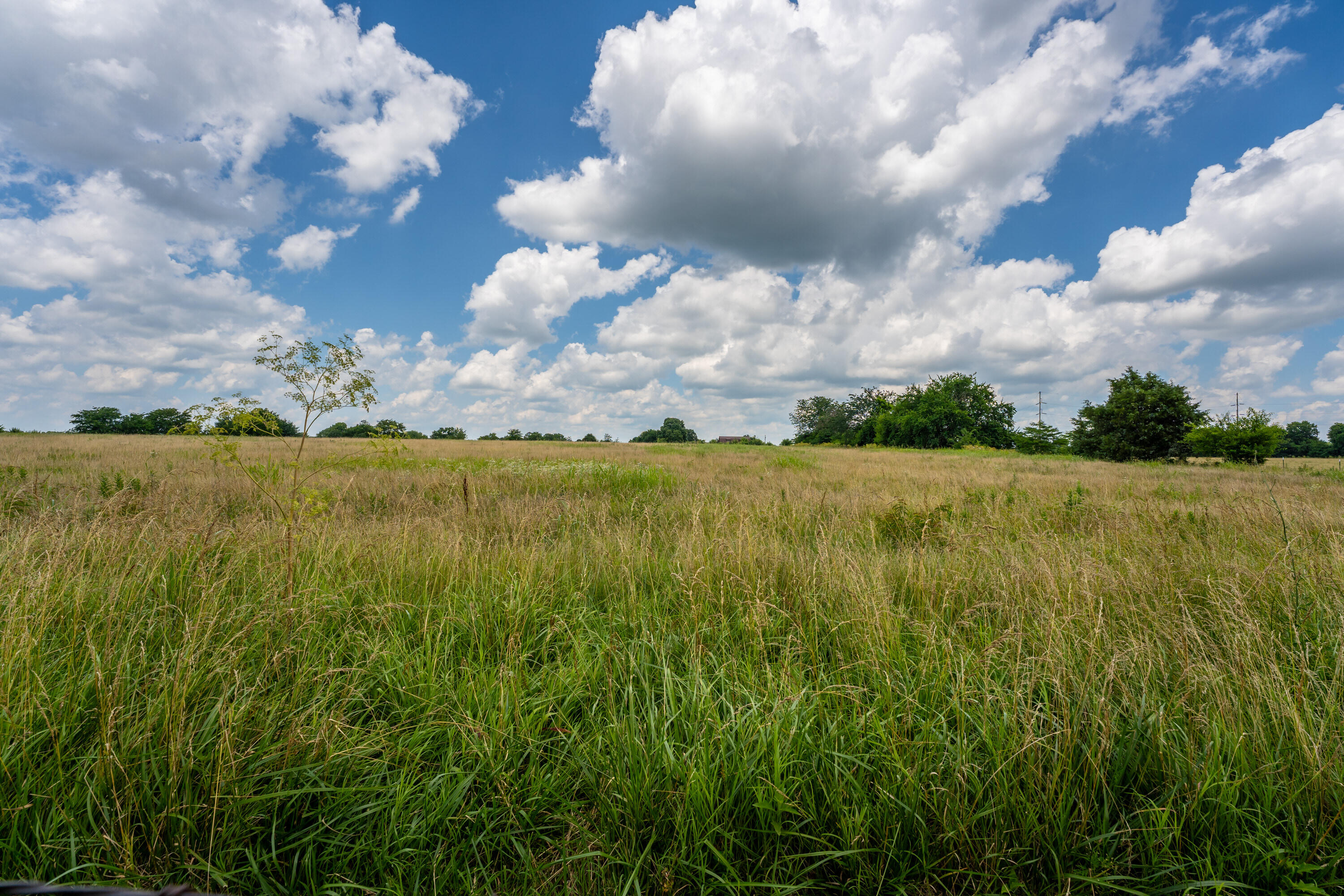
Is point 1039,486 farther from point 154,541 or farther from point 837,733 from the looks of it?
point 154,541

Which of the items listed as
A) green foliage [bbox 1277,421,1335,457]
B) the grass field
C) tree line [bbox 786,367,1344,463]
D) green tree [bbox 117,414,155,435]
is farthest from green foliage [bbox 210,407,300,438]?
green foliage [bbox 1277,421,1335,457]

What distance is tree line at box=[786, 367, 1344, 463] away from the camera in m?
27.0

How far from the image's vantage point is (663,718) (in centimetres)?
255

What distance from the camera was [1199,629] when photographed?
139 inches

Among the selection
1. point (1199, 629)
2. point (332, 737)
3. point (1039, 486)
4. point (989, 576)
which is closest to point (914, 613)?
point (989, 576)

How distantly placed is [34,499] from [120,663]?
311 inches

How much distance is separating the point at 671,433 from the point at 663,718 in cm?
10705

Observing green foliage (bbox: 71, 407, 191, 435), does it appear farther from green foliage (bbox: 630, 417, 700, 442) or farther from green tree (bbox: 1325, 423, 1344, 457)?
green tree (bbox: 1325, 423, 1344, 457)

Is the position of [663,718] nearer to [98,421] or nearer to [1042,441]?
[1042,441]

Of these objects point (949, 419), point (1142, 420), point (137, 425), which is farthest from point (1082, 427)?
point (137, 425)

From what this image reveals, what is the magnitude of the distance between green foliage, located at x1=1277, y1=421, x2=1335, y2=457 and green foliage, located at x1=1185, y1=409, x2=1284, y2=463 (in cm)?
9321

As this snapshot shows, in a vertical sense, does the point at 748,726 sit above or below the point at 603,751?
above

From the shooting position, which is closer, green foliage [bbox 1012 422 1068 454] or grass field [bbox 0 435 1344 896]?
grass field [bbox 0 435 1344 896]

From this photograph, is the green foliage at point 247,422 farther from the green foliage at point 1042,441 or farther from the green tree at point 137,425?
the green tree at point 137,425
